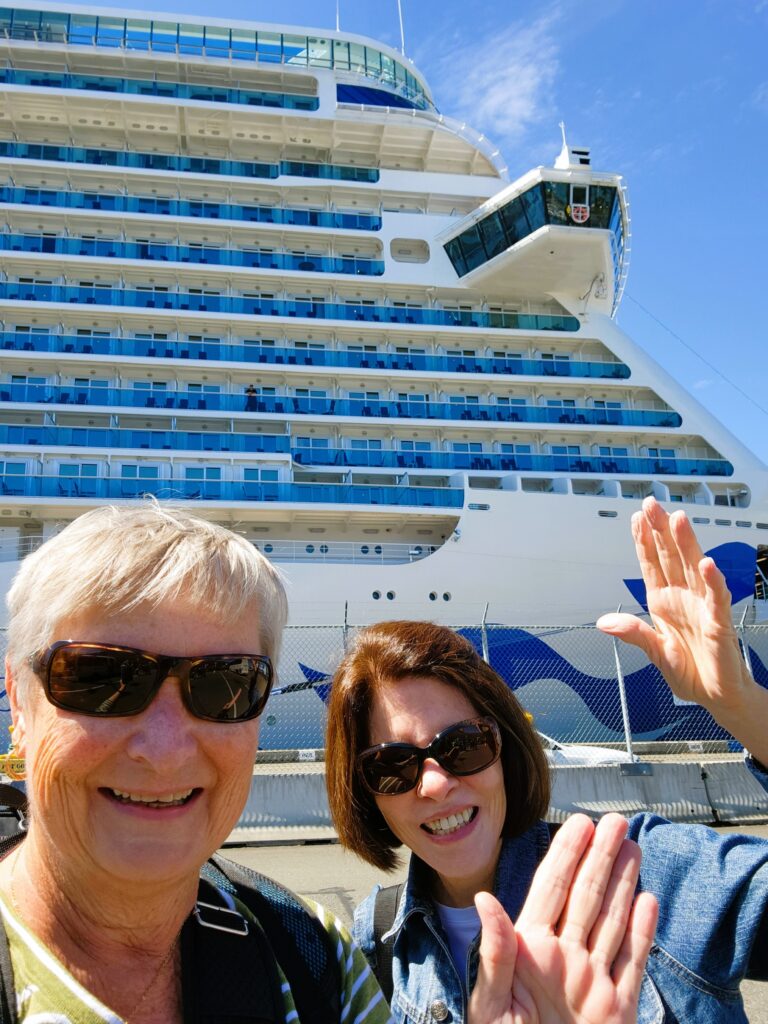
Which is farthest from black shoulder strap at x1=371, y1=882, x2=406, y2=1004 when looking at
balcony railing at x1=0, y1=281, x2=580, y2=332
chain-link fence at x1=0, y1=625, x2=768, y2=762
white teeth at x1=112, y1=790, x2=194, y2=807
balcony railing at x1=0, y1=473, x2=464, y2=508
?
balcony railing at x1=0, y1=281, x2=580, y2=332

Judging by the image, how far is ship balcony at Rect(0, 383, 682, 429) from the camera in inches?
705

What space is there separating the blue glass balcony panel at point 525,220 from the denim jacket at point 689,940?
2046 centimetres

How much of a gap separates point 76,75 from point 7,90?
2.23m

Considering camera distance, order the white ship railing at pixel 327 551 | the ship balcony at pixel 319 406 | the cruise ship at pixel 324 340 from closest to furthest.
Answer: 1. the white ship railing at pixel 327 551
2. the cruise ship at pixel 324 340
3. the ship balcony at pixel 319 406

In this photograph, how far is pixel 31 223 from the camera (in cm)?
2045

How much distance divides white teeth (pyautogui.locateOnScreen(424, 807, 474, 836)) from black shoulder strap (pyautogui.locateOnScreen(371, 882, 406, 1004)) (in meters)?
0.23

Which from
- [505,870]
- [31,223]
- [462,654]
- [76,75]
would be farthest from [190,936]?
[76,75]

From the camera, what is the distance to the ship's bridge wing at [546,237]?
19875mm

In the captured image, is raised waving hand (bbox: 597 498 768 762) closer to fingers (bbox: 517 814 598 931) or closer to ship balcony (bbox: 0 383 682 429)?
fingers (bbox: 517 814 598 931)

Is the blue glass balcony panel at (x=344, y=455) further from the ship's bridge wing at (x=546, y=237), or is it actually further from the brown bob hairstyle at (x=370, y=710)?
the brown bob hairstyle at (x=370, y=710)

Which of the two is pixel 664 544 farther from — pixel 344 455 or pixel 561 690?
pixel 344 455

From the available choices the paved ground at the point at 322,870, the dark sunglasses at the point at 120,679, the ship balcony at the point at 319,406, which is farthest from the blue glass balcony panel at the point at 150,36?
the dark sunglasses at the point at 120,679

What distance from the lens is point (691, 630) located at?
6.32ft

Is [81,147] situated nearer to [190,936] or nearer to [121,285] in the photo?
[121,285]
